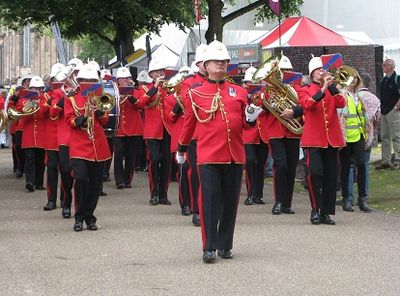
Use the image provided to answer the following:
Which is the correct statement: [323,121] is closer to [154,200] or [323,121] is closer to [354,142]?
[354,142]

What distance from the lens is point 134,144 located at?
16.9m

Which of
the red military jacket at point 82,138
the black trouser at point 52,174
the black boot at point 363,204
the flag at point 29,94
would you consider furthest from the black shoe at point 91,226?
the flag at point 29,94

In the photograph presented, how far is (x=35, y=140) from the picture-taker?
15664 mm

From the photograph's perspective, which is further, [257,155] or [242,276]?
[257,155]

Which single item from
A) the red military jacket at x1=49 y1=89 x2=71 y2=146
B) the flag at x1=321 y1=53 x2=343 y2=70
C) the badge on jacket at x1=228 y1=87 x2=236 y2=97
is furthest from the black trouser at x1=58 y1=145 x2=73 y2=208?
the badge on jacket at x1=228 y1=87 x2=236 y2=97

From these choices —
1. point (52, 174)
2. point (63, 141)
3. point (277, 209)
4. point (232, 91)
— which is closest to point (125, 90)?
point (52, 174)

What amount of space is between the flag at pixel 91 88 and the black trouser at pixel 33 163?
16.0ft

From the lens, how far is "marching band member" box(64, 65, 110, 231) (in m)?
11.3

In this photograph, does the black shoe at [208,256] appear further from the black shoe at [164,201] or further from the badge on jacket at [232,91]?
the black shoe at [164,201]

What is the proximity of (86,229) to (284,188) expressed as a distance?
2.74 meters

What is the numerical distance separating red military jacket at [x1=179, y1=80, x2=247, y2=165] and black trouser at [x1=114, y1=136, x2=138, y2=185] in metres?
7.04

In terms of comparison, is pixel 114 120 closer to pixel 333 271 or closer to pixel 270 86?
pixel 270 86

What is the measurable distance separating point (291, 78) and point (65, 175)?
10.2ft

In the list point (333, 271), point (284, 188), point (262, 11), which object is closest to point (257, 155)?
point (284, 188)
